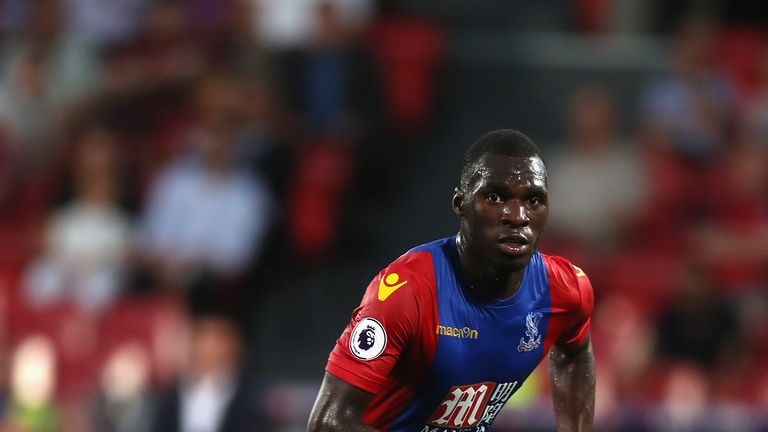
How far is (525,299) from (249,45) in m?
6.85

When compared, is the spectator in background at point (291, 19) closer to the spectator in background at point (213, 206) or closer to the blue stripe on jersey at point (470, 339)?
the spectator in background at point (213, 206)

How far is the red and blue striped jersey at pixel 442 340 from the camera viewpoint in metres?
3.86

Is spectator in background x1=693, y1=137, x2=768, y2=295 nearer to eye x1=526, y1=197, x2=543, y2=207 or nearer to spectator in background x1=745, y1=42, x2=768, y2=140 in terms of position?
spectator in background x1=745, y1=42, x2=768, y2=140

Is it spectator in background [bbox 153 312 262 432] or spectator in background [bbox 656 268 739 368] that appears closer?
spectator in background [bbox 153 312 262 432]

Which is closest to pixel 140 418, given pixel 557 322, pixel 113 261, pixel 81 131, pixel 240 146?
pixel 113 261

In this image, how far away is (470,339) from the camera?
4.09m

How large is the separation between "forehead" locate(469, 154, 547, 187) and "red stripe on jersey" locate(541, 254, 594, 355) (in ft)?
1.86

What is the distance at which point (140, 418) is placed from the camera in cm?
799

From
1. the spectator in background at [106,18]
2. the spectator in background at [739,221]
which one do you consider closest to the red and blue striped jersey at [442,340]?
the spectator in background at [739,221]

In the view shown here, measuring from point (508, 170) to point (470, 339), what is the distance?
560 mm

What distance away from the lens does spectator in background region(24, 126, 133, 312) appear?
31.6 ft

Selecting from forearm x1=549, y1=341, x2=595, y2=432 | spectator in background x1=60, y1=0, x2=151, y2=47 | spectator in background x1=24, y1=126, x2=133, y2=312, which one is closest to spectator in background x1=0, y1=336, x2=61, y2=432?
spectator in background x1=24, y1=126, x2=133, y2=312

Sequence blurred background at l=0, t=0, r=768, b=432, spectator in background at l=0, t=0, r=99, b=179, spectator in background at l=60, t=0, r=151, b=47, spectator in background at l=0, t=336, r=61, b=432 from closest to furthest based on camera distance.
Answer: spectator in background at l=0, t=336, r=61, b=432, blurred background at l=0, t=0, r=768, b=432, spectator in background at l=0, t=0, r=99, b=179, spectator in background at l=60, t=0, r=151, b=47

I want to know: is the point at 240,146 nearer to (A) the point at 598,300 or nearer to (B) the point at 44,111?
(B) the point at 44,111
